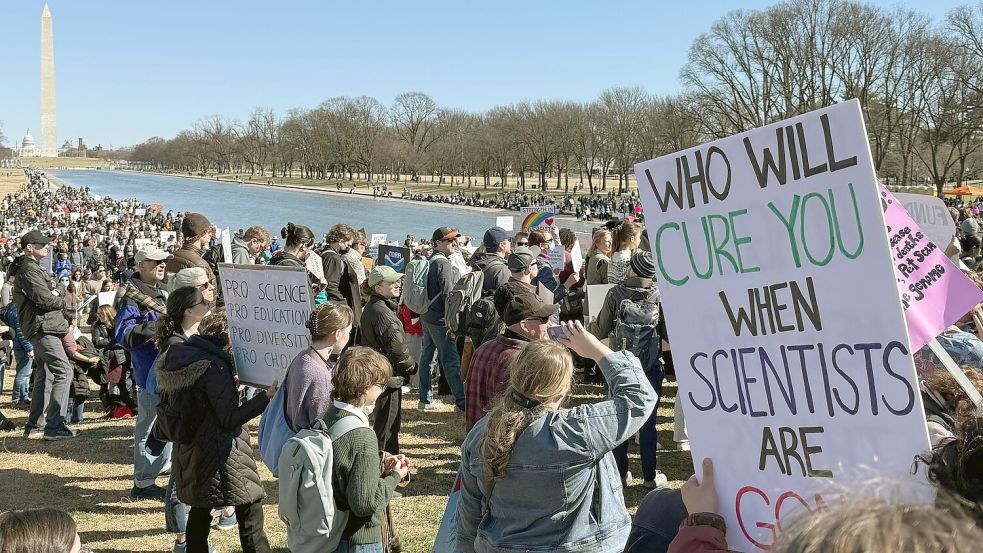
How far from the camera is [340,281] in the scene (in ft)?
29.6

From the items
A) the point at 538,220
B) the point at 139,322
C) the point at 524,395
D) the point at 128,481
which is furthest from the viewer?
the point at 538,220

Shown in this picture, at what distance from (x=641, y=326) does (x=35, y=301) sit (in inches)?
209

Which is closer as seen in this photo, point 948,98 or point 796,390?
point 796,390

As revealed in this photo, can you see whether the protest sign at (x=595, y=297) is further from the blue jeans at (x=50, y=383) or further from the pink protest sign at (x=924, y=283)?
the blue jeans at (x=50, y=383)

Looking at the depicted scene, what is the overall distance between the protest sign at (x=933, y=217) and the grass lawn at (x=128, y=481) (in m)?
2.85

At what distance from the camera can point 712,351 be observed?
2.53 meters

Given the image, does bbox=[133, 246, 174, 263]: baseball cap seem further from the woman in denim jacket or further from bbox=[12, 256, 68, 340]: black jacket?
the woman in denim jacket

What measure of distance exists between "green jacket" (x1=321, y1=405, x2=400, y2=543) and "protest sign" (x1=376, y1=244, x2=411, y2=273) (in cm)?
806

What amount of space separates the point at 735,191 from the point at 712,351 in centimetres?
47

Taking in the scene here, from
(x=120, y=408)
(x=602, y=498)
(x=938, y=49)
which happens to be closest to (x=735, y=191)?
(x=602, y=498)

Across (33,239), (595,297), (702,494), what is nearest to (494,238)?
(595,297)

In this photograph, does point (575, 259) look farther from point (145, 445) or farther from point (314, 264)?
point (145, 445)

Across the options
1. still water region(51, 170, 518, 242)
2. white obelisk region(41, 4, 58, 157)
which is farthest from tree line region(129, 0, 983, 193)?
white obelisk region(41, 4, 58, 157)

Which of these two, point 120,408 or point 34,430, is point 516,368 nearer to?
point 34,430
